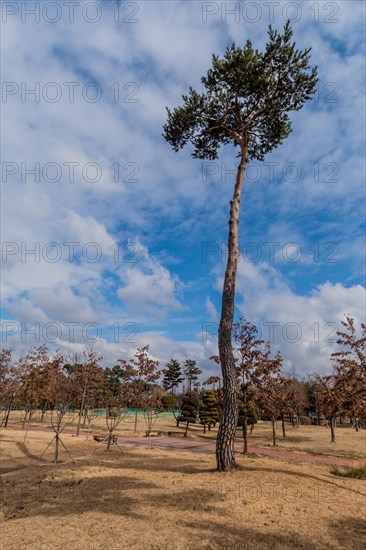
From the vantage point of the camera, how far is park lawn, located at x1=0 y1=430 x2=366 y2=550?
19.5 ft

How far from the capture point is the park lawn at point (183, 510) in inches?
234

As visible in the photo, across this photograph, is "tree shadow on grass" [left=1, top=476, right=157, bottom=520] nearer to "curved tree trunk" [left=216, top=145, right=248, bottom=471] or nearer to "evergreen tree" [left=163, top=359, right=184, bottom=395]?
"curved tree trunk" [left=216, top=145, right=248, bottom=471]

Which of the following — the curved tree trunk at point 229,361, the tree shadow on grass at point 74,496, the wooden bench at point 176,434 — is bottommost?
the wooden bench at point 176,434

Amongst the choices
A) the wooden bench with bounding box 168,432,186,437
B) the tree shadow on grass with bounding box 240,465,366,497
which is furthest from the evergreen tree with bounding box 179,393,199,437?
the tree shadow on grass with bounding box 240,465,366,497

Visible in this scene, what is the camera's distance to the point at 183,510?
287 inches

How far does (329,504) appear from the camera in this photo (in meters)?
8.38

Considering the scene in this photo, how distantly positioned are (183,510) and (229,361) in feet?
16.1

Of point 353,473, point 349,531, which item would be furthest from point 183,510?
point 353,473

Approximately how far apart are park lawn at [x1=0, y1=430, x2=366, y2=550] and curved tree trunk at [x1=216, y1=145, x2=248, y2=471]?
62 cm

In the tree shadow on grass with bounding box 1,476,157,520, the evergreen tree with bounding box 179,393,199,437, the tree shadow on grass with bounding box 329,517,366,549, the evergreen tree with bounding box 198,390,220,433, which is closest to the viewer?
the tree shadow on grass with bounding box 329,517,366,549

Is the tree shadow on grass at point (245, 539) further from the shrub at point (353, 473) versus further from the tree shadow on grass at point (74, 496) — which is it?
the shrub at point (353, 473)

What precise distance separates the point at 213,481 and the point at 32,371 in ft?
68.0

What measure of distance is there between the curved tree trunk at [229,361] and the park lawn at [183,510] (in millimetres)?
621

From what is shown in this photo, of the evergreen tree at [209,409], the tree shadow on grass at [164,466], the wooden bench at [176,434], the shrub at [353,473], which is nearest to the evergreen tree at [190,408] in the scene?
the evergreen tree at [209,409]
